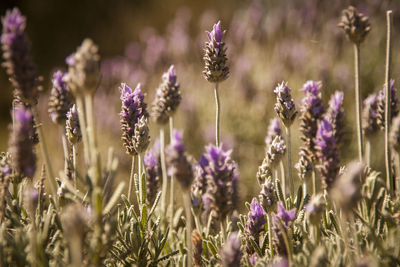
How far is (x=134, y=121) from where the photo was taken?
144 centimetres

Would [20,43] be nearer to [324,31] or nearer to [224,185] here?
[224,185]

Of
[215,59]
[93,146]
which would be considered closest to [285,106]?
[215,59]

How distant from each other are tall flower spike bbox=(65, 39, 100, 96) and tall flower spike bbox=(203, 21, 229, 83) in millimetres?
587

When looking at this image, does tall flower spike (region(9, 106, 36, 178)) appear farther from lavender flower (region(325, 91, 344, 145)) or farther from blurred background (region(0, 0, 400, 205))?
blurred background (region(0, 0, 400, 205))

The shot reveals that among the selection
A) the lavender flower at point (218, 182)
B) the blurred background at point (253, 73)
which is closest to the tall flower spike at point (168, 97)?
the lavender flower at point (218, 182)

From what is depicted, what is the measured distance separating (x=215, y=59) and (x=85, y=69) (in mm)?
635

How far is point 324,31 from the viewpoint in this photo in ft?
→ 14.5

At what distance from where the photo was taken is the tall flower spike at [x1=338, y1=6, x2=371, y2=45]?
1306mm

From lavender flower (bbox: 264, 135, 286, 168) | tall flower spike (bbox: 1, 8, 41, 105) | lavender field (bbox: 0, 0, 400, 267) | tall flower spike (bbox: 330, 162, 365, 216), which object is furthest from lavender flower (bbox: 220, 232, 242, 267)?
tall flower spike (bbox: 1, 8, 41, 105)

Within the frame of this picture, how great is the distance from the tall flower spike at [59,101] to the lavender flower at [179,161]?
1.97 feet

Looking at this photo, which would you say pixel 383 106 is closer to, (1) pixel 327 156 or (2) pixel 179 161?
(1) pixel 327 156

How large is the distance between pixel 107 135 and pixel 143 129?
2.96 meters

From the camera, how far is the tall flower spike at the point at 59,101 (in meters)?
1.45

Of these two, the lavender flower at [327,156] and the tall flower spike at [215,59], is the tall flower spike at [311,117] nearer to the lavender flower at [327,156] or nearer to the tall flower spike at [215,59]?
the lavender flower at [327,156]
